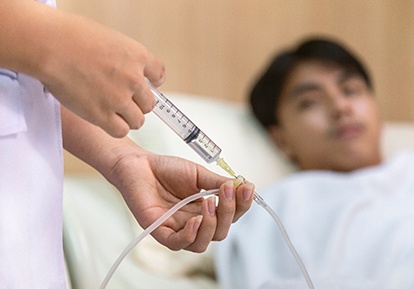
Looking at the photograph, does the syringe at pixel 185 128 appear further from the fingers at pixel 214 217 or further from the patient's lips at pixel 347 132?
the patient's lips at pixel 347 132

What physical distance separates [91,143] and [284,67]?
4.10 feet

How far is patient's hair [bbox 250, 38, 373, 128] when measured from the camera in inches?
78.1

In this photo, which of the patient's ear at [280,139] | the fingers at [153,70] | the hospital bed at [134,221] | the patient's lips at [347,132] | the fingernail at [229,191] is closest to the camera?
the fingers at [153,70]

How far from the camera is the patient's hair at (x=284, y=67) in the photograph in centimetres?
198

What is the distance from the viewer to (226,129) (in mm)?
1890

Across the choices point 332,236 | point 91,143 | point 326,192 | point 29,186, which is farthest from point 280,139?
point 29,186

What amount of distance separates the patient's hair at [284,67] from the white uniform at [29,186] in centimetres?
133

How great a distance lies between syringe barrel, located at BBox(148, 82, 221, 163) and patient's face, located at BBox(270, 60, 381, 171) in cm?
113

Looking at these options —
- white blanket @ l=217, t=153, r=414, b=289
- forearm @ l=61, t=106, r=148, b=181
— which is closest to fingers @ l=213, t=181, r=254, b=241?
forearm @ l=61, t=106, r=148, b=181

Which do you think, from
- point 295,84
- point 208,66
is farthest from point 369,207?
point 208,66

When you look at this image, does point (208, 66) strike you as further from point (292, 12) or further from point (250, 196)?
point (250, 196)

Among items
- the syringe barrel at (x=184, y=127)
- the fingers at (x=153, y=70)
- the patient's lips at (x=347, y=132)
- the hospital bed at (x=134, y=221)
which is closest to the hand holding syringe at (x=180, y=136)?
the syringe barrel at (x=184, y=127)

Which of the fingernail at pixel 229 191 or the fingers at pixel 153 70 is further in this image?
the fingernail at pixel 229 191

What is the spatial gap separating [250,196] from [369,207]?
842 mm
